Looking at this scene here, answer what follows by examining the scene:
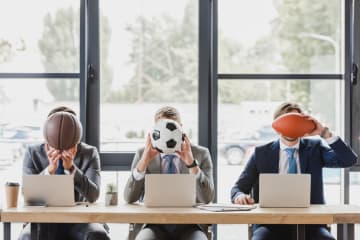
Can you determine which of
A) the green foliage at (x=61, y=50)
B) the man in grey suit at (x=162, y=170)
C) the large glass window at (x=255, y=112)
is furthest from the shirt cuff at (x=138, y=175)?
the green foliage at (x=61, y=50)

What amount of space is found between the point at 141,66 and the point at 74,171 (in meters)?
1.42

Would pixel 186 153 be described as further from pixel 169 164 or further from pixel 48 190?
pixel 48 190

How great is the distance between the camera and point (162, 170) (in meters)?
3.76

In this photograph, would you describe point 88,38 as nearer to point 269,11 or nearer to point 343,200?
point 269,11

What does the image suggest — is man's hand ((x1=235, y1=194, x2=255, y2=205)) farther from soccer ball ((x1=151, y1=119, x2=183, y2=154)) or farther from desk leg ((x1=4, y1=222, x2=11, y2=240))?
desk leg ((x1=4, y1=222, x2=11, y2=240))

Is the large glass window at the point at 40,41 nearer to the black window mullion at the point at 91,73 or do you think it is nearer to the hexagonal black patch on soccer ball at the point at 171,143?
the black window mullion at the point at 91,73

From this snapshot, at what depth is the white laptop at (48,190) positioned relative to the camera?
10.8 feet

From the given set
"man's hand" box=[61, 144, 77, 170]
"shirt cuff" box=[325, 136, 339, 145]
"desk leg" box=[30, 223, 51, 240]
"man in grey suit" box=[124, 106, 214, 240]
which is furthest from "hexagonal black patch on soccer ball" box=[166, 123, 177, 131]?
"shirt cuff" box=[325, 136, 339, 145]

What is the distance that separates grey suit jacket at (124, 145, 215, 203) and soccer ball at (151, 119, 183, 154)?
0.37m

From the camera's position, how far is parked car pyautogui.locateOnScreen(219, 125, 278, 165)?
185 inches

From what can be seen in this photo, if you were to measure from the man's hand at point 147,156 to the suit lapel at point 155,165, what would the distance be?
133 mm

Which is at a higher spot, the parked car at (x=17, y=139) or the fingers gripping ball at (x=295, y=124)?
the fingers gripping ball at (x=295, y=124)

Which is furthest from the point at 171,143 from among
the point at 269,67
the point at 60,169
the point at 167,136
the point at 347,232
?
the point at 269,67

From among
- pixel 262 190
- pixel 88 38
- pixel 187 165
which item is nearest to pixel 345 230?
pixel 262 190
